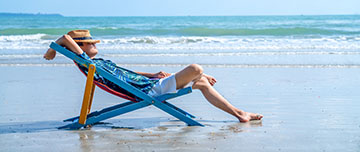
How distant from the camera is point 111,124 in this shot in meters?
5.06

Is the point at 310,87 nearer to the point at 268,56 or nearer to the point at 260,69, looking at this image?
the point at 260,69

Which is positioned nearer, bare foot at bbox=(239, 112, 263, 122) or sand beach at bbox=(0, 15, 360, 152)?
sand beach at bbox=(0, 15, 360, 152)

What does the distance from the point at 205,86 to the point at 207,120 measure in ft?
1.49

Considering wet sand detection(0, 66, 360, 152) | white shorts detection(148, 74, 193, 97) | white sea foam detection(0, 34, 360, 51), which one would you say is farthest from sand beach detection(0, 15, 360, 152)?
white sea foam detection(0, 34, 360, 51)

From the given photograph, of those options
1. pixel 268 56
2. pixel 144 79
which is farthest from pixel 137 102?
pixel 268 56

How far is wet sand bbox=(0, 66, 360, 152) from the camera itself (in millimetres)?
4137

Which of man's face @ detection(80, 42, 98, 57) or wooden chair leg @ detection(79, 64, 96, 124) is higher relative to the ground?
man's face @ detection(80, 42, 98, 57)

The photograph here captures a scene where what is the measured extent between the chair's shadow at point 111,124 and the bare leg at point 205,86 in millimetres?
130

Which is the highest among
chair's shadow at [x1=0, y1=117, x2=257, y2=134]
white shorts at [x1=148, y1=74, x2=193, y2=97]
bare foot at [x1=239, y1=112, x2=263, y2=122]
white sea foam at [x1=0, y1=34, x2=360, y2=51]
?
white sea foam at [x1=0, y1=34, x2=360, y2=51]

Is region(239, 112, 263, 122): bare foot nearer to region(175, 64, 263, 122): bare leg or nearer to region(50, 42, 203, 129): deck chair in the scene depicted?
region(175, 64, 263, 122): bare leg

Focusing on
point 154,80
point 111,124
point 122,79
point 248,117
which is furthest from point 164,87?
point 248,117

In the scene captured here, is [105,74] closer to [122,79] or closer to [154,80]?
[122,79]

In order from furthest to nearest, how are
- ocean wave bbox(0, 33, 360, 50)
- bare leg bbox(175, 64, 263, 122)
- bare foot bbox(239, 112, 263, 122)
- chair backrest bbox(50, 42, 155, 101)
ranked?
ocean wave bbox(0, 33, 360, 50) → bare foot bbox(239, 112, 263, 122) → bare leg bbox(175, 64, 263, 122) → chair backrest bbox(50, 42, 155, 101)

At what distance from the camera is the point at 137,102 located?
4758 mm
